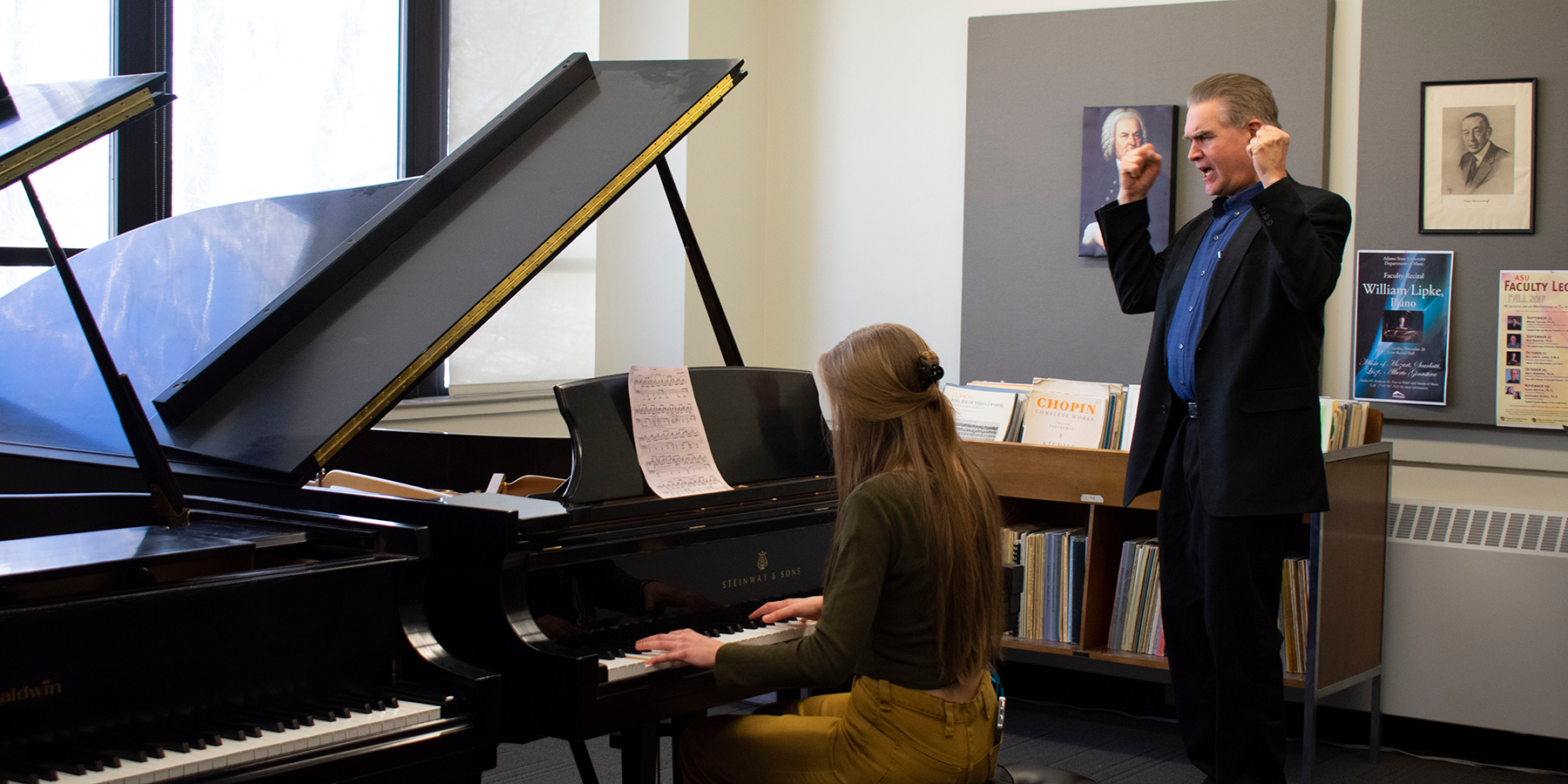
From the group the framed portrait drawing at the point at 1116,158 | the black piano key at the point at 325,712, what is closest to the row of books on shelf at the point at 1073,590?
the framed portrait drawing at the point at 1116,158

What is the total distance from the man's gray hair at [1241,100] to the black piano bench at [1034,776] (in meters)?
1.34

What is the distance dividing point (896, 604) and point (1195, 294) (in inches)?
47.0

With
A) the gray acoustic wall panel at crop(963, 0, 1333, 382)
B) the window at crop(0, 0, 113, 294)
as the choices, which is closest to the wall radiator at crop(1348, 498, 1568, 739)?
the gray acoustic wall panel at crop(963, 0, 1333, 382)

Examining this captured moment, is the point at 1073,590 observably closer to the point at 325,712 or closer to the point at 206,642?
the point at 325,712

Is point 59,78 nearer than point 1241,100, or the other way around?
point 1241,100

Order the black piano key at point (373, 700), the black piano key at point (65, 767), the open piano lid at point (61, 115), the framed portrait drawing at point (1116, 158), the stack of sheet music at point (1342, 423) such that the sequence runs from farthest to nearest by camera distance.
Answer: the framed portrait drawing at point (1116, 158) < the stack of sheet music at point (1342, 423) < the open piano lid at point (61, 115) < the black piano key at point (373, 700) < the black piano key at point (65, 767)

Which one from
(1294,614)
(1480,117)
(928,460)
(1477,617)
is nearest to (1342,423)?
(1294,614)

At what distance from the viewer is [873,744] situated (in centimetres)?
173

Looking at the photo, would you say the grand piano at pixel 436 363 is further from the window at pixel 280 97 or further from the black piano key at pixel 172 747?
the window at pixel 280 97

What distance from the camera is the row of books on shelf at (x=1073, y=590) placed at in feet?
11.1

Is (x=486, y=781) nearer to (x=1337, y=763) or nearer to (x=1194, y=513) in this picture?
(x=1194, y=513)

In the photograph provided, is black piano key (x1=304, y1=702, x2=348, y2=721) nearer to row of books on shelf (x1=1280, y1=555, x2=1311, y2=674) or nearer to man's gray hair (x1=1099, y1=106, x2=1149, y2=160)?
row of books on shelf (x1=1280, y1=555, x2=1311, y2=674)

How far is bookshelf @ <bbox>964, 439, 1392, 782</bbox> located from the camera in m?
3.02

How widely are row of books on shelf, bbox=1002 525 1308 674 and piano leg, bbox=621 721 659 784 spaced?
5.00ft
